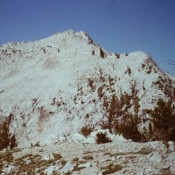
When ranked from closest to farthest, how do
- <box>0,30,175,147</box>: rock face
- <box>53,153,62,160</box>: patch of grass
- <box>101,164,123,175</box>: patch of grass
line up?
<box>101,164,123,175</box>: patch of grass, <box>53,153,62,160</box>: patch of grass, <box>0,30,175,147</box>: rock face

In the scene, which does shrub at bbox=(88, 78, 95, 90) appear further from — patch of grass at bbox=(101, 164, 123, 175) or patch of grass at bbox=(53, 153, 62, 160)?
patch of grass at bbox=(101, 164, 123, 175)

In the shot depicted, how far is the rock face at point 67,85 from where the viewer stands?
1405 inches

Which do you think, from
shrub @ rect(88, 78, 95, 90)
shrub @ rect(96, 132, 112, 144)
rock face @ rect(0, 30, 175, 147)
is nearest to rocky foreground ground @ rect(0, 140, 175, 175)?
shrub @ rect(96, 132, 112, 144)

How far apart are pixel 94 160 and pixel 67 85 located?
27293 mm

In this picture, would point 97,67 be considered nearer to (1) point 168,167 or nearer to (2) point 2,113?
(2) point 2,113

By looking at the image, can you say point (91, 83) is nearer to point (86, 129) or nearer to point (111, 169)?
point (86, 129)

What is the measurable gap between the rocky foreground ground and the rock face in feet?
27.8

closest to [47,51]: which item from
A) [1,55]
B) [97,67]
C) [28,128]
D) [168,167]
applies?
[1,55]

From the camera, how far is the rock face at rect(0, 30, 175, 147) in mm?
35688

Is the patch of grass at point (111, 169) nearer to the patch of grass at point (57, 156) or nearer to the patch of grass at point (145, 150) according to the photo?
the patch of grass at point (145, 150)

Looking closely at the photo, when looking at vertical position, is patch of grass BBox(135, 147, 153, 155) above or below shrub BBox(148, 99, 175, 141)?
below

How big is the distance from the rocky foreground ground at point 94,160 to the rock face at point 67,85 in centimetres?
849

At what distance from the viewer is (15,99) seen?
148 feet

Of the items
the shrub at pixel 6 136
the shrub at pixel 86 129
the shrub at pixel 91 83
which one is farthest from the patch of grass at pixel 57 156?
the shrub at pixel 91 83
